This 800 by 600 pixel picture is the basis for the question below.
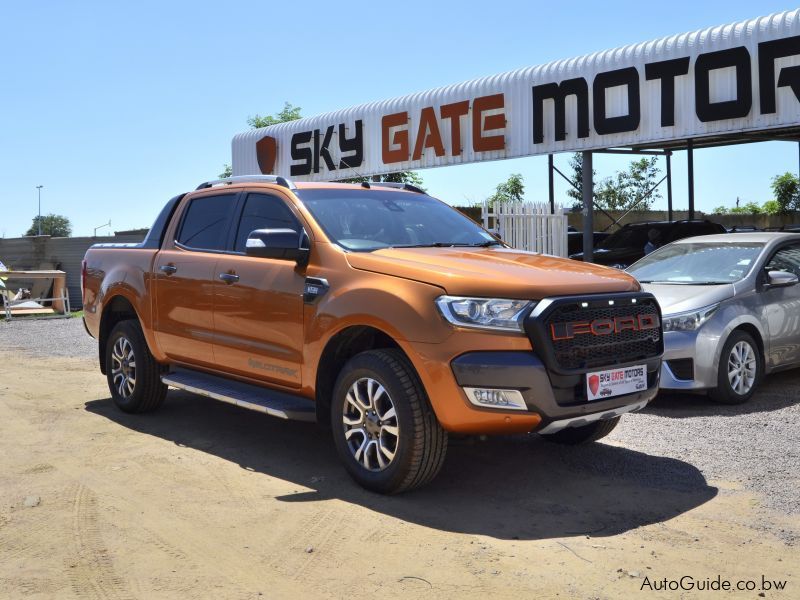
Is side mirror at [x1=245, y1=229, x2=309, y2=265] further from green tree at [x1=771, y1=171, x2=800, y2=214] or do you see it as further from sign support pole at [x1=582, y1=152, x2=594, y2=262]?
green tree at [x1=771, y1=171, x2=800, y2=214]

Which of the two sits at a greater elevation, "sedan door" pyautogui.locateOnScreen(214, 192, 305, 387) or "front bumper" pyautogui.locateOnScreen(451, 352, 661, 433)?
"sedan door" pyautogui.locateOnScreen(214, 192, 305, 387)

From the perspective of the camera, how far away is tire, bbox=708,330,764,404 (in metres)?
7.52

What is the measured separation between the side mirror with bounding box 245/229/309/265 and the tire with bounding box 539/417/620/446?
7.09ft

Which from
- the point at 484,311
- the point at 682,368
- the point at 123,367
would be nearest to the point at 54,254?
the point at 123,367

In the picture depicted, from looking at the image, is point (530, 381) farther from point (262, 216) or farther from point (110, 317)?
point (110, 317)

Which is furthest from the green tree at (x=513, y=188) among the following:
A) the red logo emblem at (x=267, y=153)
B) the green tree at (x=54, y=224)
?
the green tree at (x=54, y=224)

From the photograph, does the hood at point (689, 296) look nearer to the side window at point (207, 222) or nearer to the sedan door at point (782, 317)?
the sedan door at point (782, 317)

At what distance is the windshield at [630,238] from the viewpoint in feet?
61.3

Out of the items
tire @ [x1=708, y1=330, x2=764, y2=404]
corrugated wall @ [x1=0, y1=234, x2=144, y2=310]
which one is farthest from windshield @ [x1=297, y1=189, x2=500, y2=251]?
corrugated wall @ [x1=0, y1=234, x2=144, y2=310]

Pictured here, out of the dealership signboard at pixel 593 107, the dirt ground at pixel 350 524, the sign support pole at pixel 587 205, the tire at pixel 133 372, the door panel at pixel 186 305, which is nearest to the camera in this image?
the dirt ground at pixel 350 524

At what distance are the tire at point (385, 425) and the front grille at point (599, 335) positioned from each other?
0.77 meters

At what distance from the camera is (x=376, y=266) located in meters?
5.19

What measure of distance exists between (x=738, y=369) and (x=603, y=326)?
330 cm

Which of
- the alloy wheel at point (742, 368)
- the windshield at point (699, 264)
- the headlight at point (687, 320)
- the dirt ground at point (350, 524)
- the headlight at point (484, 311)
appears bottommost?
the dirt ground at point (350, 524)
